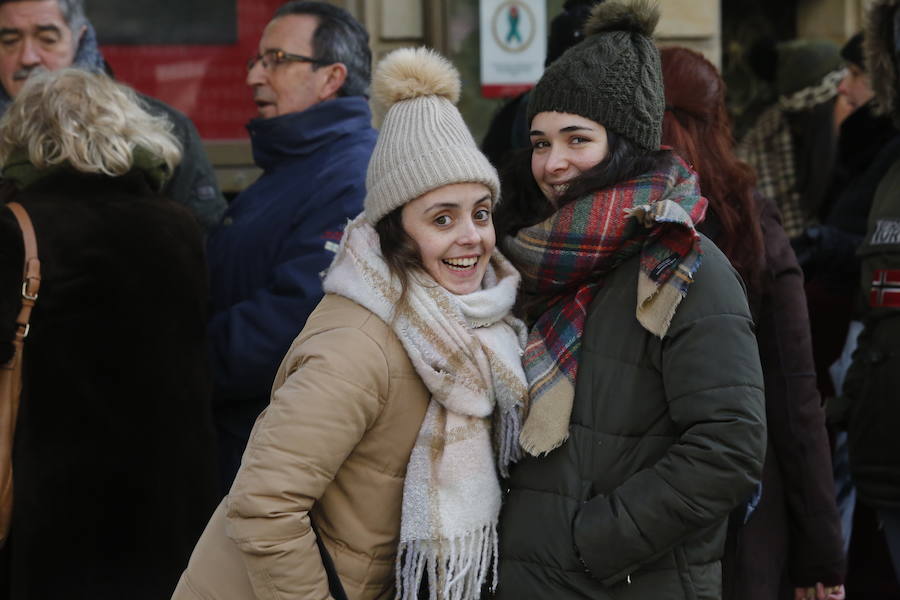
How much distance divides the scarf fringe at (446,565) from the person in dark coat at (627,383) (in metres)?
0.06

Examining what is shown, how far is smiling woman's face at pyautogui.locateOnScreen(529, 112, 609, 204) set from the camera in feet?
9.12

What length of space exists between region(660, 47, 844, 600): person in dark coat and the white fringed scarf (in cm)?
83

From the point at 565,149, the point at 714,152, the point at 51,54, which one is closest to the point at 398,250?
the point at 565,149

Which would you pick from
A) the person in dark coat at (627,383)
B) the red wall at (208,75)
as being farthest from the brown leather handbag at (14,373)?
the red wall at (208,75)

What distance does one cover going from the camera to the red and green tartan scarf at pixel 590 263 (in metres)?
2.56

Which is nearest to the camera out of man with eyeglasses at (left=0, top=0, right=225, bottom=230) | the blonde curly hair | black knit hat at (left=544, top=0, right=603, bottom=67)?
the blonde curly hair

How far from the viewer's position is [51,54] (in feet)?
14.5

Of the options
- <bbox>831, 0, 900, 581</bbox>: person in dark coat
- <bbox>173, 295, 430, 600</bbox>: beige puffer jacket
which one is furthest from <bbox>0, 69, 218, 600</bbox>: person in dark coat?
<bbox>831, 0, 900, 581</bbox>: person in dark coat

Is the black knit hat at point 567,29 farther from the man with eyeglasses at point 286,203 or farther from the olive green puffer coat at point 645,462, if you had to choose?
the olive green puffer coat at point 645,462

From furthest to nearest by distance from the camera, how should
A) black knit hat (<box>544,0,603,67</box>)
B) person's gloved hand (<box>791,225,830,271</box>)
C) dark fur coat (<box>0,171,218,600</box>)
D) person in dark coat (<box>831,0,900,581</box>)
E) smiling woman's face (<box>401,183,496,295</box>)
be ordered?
person's gloved hand (<box>791,225,830,271</box>) < black knit hat (<box>544,0,603,67</box>) < person in dark coat (<box>831,0,900,581</box>) < dark fur coat (<box>0,171,218,600</box>) < smiling woman's face (<box>401,183,496,295</box>)

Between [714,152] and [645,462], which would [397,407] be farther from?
[714,152]

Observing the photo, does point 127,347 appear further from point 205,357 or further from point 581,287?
point 581,287

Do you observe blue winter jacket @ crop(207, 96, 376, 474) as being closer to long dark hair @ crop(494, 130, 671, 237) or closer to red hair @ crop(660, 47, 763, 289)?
long dark hair @ crop(494, 130, 671, 237)

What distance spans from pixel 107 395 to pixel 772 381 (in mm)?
1741
